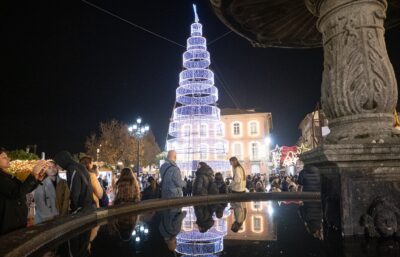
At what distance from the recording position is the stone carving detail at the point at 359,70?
3471 millimetres

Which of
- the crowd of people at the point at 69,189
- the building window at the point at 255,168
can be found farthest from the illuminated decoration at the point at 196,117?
the crowd of people at the point at 69,189

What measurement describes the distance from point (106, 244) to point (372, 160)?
2.80 m

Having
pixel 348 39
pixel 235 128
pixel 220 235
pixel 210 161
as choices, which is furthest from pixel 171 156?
pixel 235 128

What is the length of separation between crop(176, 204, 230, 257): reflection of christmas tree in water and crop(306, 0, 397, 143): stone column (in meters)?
1.73

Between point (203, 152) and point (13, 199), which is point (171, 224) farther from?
point (203, 152)

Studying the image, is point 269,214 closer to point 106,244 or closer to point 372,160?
point 372,160

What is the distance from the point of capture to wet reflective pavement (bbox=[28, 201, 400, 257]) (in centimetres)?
290

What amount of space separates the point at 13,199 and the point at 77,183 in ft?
6.61

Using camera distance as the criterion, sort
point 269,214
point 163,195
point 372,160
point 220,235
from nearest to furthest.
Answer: point 372,160 < point 220,235 < point 269,214 < point 163,195

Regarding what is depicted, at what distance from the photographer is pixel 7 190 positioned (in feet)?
11.0

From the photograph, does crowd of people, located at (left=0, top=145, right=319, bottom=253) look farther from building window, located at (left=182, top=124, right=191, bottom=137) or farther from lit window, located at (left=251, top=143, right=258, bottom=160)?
lit window, located at (left=251, top=143, right=258, bottom=160)

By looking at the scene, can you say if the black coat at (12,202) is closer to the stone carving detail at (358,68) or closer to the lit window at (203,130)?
the stone carving detail at (358,68)

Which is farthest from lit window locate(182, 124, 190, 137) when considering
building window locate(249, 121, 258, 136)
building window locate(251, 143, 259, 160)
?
building window locate(249, 121, 258, 136)

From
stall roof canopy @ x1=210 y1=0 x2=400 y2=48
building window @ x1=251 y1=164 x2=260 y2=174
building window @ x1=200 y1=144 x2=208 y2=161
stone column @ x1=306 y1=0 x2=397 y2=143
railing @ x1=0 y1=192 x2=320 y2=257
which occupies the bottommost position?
railing @ x1=0 y1=192 x2=320 y2=257
